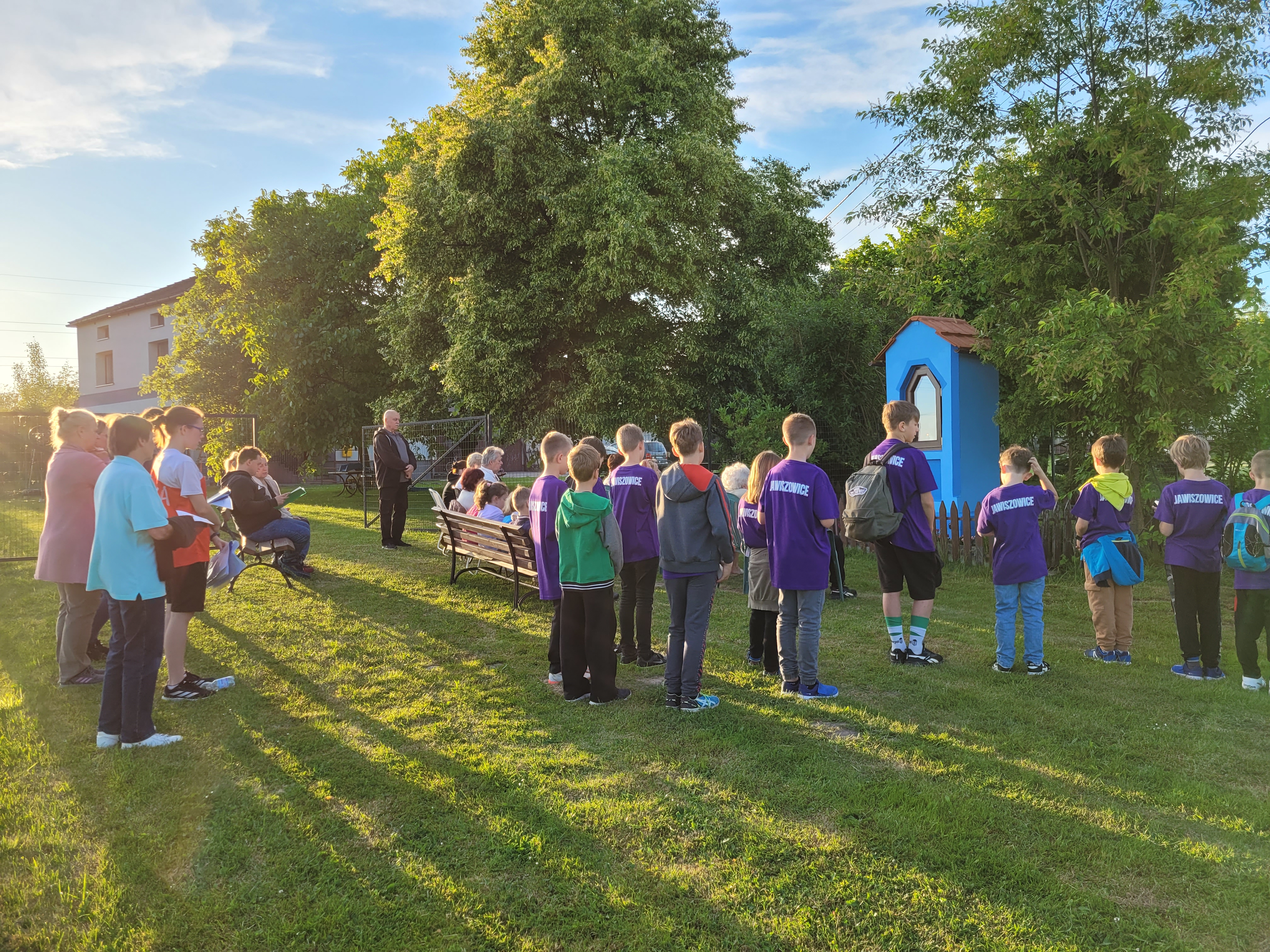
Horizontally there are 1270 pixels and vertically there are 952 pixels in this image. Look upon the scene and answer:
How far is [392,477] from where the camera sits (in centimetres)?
1290

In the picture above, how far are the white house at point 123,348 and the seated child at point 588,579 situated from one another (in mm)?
44624

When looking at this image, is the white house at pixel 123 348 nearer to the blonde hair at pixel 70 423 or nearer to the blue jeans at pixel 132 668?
the blonde hair at pixel 70 423

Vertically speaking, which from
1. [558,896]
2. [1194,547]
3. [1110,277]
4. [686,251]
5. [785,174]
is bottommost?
[558,896]

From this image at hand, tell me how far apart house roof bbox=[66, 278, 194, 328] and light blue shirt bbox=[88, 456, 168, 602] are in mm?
43520

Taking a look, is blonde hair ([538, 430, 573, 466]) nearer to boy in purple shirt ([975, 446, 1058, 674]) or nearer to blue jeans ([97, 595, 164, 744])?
blue jeans ([97, 595, 164, 744])

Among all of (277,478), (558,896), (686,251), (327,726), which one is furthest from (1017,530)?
(277,478)

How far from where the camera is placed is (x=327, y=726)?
16.9 ft

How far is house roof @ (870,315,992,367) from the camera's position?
12102mm

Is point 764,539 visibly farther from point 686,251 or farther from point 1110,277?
point 686,251

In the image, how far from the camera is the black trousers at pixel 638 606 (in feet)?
20.8

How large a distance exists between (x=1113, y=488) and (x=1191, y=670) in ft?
4.77

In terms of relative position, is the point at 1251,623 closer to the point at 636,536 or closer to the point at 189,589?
the point at 636,536

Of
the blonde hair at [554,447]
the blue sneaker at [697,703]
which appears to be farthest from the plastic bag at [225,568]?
the blue sneaker at [697,703]

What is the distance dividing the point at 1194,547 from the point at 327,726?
6229 millimetres
